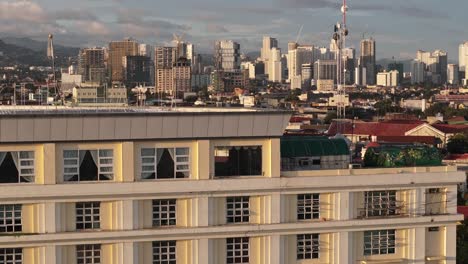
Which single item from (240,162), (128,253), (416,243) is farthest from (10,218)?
(416,243)

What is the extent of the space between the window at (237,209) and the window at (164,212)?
2.48ft

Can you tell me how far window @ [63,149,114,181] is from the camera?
36.1 feet

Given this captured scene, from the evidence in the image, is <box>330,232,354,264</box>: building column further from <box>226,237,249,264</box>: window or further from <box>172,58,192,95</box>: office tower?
<box>172,58,192,95</box>: office tower

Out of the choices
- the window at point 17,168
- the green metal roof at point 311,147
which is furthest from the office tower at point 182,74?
the window at point 17,168

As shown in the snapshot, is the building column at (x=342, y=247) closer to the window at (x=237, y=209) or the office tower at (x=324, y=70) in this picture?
Result: the window at (x=237, y=209)

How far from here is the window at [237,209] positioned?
37.8 ft

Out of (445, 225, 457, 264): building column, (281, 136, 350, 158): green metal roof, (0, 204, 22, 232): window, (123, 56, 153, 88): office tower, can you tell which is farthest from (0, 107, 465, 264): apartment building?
(123, 56, 153, 88): office tower

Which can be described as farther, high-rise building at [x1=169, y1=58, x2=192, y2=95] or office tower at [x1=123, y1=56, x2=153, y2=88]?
office tower at [x1=123, y1=56, x2=153, y2=88]

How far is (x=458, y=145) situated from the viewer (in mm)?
55781

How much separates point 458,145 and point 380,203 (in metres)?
45.5

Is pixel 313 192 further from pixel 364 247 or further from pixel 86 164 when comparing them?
pixel 86 164

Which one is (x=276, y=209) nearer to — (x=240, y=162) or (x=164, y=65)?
(x=240, y=162)

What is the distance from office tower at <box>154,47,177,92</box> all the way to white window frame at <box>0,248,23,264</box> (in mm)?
101212

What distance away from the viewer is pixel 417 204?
12.2 metres
